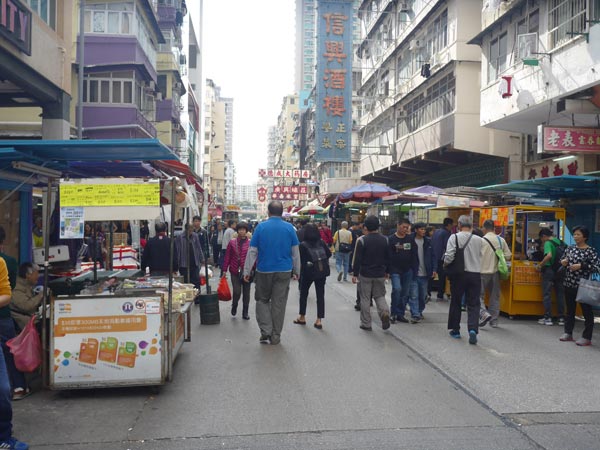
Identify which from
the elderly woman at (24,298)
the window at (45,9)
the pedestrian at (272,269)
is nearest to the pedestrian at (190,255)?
the pedestrian at (272,269)

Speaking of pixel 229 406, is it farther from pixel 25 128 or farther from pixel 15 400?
pixel 25 128

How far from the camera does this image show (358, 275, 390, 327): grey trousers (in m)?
9.30

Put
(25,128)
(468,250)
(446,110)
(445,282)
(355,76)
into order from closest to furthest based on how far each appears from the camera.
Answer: (468,250) < (445,282) < (25,128) < (446,110) < (355,76)

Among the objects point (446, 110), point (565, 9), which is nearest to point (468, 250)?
point (565, 9)

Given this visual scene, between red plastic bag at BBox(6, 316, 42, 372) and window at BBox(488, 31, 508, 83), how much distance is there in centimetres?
1501

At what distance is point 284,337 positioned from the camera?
28.8 ft

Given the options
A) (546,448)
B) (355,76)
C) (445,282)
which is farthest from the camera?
(355,76)

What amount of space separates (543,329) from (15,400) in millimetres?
7933

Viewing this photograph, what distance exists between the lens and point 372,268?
934cm

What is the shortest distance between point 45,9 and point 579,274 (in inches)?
445

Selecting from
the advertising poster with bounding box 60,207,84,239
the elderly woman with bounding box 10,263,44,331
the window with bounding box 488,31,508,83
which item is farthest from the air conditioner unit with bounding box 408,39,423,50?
the elderly woman with bounding box 10,263,44,331

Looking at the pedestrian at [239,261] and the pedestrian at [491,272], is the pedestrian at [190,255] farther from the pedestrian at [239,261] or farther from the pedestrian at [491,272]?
the pedestrian at [491,272]

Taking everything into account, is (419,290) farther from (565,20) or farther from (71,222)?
(565,20)

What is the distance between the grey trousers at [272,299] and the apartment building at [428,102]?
548 inches
